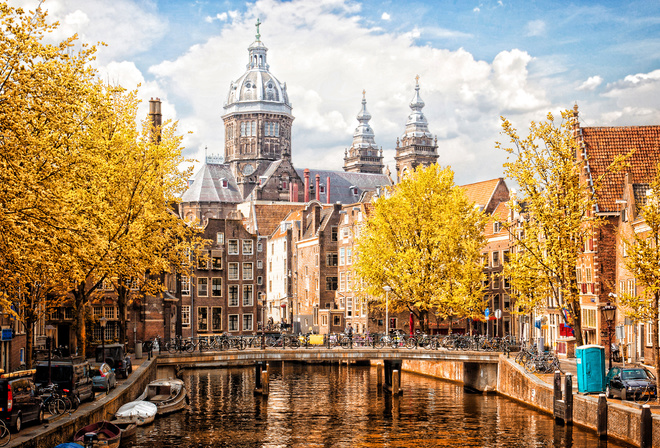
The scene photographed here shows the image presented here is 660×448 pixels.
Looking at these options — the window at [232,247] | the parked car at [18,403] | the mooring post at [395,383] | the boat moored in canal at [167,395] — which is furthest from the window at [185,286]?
the parked car at [18,403]

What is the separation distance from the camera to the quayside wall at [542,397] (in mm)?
32031

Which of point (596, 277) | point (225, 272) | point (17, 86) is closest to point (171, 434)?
point (17, 86)

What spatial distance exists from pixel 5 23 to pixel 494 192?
70033 millimetres

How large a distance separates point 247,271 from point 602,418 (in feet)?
189

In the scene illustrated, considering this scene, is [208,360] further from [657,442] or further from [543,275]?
[657,442]

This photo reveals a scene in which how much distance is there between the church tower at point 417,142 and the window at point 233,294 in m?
112

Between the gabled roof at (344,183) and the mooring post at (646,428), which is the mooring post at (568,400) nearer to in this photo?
the mooring post at (646,428)

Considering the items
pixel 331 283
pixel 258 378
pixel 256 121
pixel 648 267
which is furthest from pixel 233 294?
pixel 256 121

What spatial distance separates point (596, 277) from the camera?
180 ft

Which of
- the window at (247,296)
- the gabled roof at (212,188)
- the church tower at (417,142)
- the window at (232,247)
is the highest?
the church tower at (417,142)

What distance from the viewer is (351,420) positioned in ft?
141

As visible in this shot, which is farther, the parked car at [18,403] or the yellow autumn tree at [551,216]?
the yellow autumn tree at [551,216]

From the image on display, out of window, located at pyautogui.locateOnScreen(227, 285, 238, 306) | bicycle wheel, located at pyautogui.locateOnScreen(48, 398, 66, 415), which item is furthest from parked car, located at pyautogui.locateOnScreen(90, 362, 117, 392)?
window, located at pyautogui.locateOnScreen(227, 285, 238, 306)

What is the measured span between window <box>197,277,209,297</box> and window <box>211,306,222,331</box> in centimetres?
184
